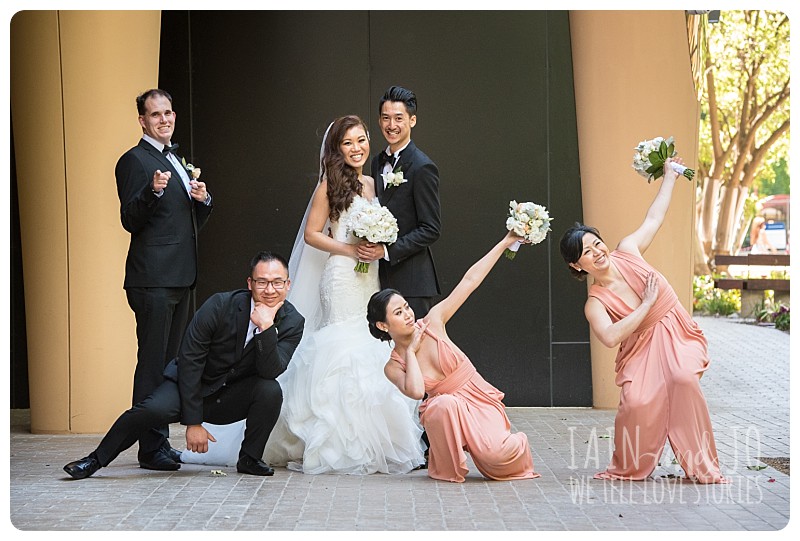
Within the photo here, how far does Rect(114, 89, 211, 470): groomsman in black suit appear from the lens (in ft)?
20.6

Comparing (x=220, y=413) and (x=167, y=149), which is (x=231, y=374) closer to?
(x=220, y=413)

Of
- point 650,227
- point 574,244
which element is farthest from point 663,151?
point 574,244

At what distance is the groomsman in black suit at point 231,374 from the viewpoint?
5.77 metres

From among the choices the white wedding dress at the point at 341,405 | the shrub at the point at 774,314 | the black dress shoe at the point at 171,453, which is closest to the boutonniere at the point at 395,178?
the white wedding dress at the point at 341,405

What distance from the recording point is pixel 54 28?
7586 millimetres

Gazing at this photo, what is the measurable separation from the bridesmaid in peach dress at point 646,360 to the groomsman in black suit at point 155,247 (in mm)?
2152

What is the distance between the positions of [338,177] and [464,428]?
1640 millimetres

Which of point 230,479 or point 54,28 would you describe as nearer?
point 230,479

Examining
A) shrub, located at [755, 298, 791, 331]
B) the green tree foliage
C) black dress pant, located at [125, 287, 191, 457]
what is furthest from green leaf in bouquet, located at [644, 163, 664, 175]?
the green tree foliage

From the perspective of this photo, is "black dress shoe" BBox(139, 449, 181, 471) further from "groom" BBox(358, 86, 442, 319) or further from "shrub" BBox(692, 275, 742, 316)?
"shrub" BBox(692, 275, 742, 316)
